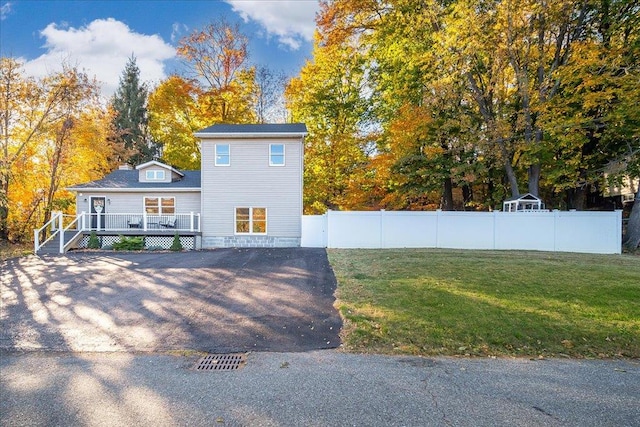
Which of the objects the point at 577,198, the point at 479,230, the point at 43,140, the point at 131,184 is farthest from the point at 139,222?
the point at 577,198

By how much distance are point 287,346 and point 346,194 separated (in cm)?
1763

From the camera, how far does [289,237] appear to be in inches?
650

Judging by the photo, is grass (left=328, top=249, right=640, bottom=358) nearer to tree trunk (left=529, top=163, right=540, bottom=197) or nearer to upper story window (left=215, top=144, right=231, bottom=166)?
tree trunk (left=529, top=163, right=540, bottom=197)

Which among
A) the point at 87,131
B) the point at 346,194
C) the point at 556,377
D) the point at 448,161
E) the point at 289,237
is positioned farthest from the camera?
the point at 346,194

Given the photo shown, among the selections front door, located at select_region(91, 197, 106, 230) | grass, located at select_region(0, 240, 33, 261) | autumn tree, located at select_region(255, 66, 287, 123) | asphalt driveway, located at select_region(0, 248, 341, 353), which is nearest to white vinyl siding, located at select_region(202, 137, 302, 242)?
asphalt driveway, located at select_region(0, 248, 341, 353)

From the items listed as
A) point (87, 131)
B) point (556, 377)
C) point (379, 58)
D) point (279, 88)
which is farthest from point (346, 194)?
point (556, 377)

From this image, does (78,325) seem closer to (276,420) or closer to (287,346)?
(287,346)

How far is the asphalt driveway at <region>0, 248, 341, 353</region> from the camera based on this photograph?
16.5 ft

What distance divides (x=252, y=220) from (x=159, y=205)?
5.35 m

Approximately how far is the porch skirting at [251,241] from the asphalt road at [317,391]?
12.0 m

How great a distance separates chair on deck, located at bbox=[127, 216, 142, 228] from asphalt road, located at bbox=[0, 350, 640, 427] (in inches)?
533

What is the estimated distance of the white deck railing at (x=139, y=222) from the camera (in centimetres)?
1672

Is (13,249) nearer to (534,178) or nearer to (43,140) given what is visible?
(43,140)

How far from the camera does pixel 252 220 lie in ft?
54.9
